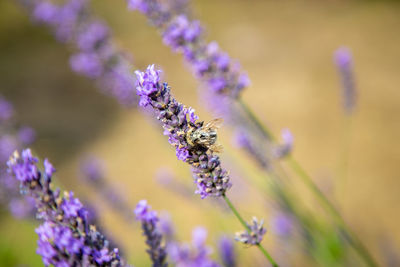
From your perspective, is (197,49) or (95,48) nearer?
(197,49)

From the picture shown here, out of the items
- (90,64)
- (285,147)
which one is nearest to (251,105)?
(90,64)

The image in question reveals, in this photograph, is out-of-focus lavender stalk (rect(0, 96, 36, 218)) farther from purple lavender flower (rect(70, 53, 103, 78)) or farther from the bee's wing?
the bee's wing

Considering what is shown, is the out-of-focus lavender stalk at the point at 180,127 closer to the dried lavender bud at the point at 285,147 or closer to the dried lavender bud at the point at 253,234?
the dried lavender bud at the point at 253,234

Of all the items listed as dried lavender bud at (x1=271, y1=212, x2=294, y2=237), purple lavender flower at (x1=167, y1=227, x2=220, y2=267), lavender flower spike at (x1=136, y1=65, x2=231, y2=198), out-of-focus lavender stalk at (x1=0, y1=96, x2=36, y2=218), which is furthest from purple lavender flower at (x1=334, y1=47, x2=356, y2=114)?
out-of-focus lavender stalk at (x1=0, y1=96, x2=36, y2=218)

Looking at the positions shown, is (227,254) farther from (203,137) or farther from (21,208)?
(21,208)

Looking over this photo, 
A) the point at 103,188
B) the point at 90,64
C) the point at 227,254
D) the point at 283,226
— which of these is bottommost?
the point at 227,254

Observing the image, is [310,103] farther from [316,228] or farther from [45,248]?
[45,248]
